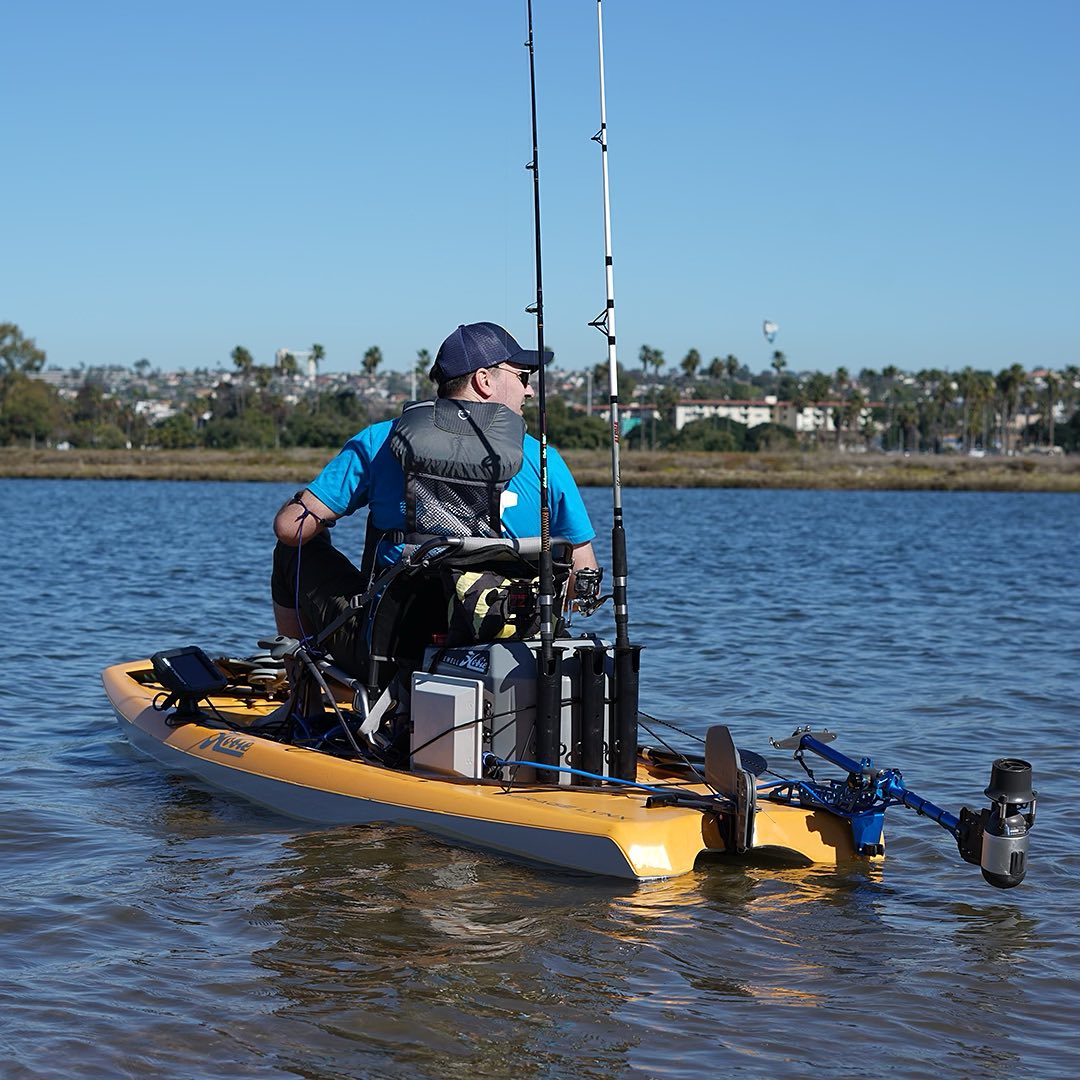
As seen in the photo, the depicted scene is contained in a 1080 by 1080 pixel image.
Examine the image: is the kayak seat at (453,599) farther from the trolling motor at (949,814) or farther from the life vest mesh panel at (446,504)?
the trolling motor at (949,814)

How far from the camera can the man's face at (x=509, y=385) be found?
6.62 m

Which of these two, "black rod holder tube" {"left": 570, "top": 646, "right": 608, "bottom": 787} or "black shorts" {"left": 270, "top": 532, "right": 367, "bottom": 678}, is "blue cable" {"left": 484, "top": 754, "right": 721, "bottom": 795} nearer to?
"black rod holder tube" {"left": 570, "top": 646, "right": 608, "bottom": 787}

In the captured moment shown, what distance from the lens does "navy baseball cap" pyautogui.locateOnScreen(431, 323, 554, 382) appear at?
6.58 meters

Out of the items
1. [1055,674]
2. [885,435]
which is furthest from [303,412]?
[1055,674]

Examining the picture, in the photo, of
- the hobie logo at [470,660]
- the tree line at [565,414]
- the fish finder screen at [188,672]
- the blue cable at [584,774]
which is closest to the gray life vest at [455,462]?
the hobie logo at [470,660]

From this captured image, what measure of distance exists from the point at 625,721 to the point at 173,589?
1470cm

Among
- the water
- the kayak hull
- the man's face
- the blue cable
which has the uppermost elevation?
the man's face

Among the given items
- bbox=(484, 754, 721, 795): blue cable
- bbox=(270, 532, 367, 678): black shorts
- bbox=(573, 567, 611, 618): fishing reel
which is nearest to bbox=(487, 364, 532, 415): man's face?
bbox=(573, 567, 611, 618): fishing reel

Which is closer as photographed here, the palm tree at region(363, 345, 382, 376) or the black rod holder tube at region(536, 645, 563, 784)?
the black rod holder tube at region(536, 645, 563, 784)

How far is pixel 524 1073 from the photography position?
14.2ft

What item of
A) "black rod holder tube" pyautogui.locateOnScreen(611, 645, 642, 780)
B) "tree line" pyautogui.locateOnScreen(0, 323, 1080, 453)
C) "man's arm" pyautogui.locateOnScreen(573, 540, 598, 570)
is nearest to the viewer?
"black rod holder tube" pyautogui.locateOnScreen(611, 645, 642, 780)

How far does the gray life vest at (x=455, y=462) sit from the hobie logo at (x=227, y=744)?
158 centimetres

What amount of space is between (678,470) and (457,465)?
91.4 metres

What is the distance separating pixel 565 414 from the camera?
11931 cm
